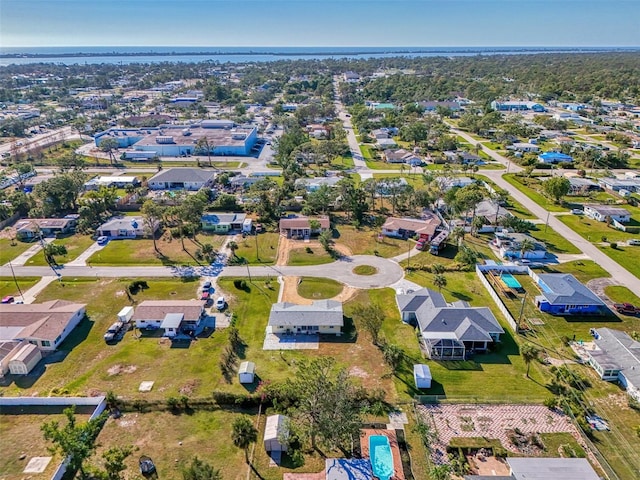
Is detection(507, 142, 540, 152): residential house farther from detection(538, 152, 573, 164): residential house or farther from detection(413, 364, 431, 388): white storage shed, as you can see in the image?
detection(413, 364, 431, 388): white storage shed

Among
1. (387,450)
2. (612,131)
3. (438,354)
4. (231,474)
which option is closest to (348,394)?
(387,450)

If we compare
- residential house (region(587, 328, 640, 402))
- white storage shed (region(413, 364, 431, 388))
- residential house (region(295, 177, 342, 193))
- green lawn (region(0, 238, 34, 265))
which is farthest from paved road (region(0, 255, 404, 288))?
residential house (region(295, 177, 342, 193))

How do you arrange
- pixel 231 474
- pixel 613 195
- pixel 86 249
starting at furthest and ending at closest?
pixel 613 195
pixel 86 249
pixel 231 474

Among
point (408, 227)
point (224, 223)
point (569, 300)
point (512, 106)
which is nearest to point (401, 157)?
point (408, 227)

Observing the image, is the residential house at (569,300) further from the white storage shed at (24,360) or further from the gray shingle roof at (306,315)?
the white storage shed at (24,360)

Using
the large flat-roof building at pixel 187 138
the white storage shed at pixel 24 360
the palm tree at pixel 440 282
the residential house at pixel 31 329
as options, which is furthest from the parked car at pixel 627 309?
the large flat-roof building at pixel 187 138

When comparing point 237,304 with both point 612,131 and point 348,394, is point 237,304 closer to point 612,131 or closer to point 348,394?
point 348,394

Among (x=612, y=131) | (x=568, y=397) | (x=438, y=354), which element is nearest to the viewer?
(x=568, y=397)
